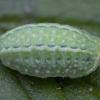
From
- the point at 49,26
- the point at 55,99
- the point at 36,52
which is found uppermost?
the point at 49,26

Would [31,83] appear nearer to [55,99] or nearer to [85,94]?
[55,99]

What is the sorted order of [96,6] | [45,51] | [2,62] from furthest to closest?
[96,6]
[2,62]
[45,51]

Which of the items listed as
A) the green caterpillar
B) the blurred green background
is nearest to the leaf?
the blurred green background

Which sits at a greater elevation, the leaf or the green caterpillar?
the green caterpillar

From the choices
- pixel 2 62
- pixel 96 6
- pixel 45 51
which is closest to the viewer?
pixel 45 51

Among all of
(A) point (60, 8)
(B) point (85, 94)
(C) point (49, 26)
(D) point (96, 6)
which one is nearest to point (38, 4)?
(A) point (60, 8)

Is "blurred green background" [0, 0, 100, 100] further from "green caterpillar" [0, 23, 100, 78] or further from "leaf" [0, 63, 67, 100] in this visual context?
"green caterpillar" [0, 23, 100, 78]

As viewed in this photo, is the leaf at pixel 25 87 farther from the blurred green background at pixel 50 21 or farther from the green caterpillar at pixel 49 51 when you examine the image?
the green caterpillar at pixel 49 51

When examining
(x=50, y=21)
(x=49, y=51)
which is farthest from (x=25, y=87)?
(x=50, y=21)
